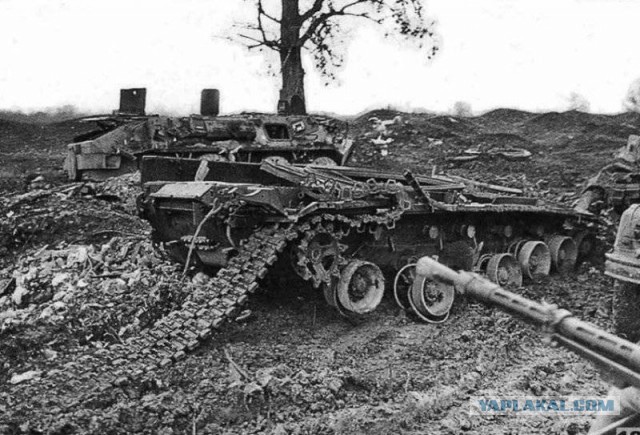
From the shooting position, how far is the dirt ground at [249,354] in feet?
16.3

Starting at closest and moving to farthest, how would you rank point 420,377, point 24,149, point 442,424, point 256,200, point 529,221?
1. point 442,424
2. point 420,377
3. point 256,200
4. point 529,221
5. point 24,149

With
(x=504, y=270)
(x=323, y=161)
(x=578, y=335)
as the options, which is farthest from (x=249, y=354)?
(x=323, y=161)

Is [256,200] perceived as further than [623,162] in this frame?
No

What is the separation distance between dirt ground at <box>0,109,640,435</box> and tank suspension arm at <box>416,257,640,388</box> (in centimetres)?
268

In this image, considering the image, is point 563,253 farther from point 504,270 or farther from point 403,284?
point 403,284

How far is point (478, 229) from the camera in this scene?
360 inches

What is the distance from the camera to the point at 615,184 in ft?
33.2

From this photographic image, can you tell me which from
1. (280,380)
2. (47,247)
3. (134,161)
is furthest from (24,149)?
(280,380)

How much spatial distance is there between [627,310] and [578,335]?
3667 millimetres

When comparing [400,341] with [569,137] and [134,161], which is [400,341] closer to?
[134,161]

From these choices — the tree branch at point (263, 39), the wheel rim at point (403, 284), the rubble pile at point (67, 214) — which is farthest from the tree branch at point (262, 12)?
the wheel rim at point (403, 284)

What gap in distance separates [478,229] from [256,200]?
11.5ft

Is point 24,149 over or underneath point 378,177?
underneath

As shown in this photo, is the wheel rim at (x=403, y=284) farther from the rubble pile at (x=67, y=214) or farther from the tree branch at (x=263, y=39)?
the tree branch at (x=263, y=39)
